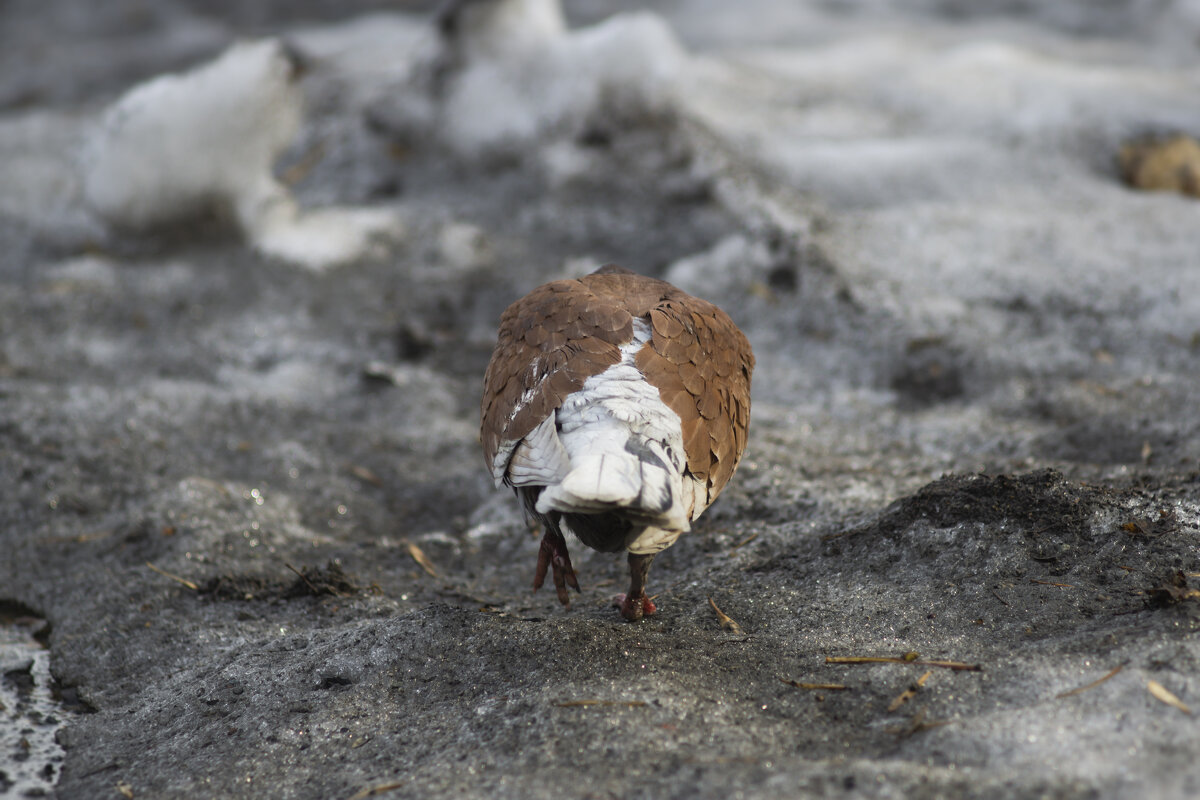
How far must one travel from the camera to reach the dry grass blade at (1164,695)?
6.37 ft

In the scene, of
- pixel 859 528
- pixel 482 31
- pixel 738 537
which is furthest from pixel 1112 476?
pixel 482 31

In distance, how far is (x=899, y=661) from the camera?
2395 mm

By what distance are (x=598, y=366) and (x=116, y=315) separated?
147 inches

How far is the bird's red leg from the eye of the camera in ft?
8.82

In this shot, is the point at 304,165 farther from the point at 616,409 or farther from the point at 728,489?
the point at 616,409

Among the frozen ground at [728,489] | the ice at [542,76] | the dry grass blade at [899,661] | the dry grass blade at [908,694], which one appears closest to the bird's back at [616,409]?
the frozen ground at [728,489]

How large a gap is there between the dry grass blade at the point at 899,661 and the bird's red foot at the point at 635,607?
62cm

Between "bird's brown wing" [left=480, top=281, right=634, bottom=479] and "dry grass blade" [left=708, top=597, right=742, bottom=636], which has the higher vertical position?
"bird's brown wing" [left=480, top=281, right=634, bottom=479]

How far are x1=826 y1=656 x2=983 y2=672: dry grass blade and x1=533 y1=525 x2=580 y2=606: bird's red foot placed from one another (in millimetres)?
837

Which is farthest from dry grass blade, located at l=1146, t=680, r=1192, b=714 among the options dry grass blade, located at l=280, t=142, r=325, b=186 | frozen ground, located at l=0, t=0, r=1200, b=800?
dry grass blade, located at l=280, t=142, r=325, b=186

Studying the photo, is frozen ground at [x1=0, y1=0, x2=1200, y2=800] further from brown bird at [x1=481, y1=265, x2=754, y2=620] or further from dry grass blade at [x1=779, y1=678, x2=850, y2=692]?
brown bird at [x1=481, y1=265, x2=754, y2=620]

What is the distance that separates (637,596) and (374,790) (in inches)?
39.8

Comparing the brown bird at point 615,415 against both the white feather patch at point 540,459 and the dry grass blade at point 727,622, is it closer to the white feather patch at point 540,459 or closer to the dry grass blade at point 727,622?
the white feather patch at point 540,459

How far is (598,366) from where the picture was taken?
2.70 meters
